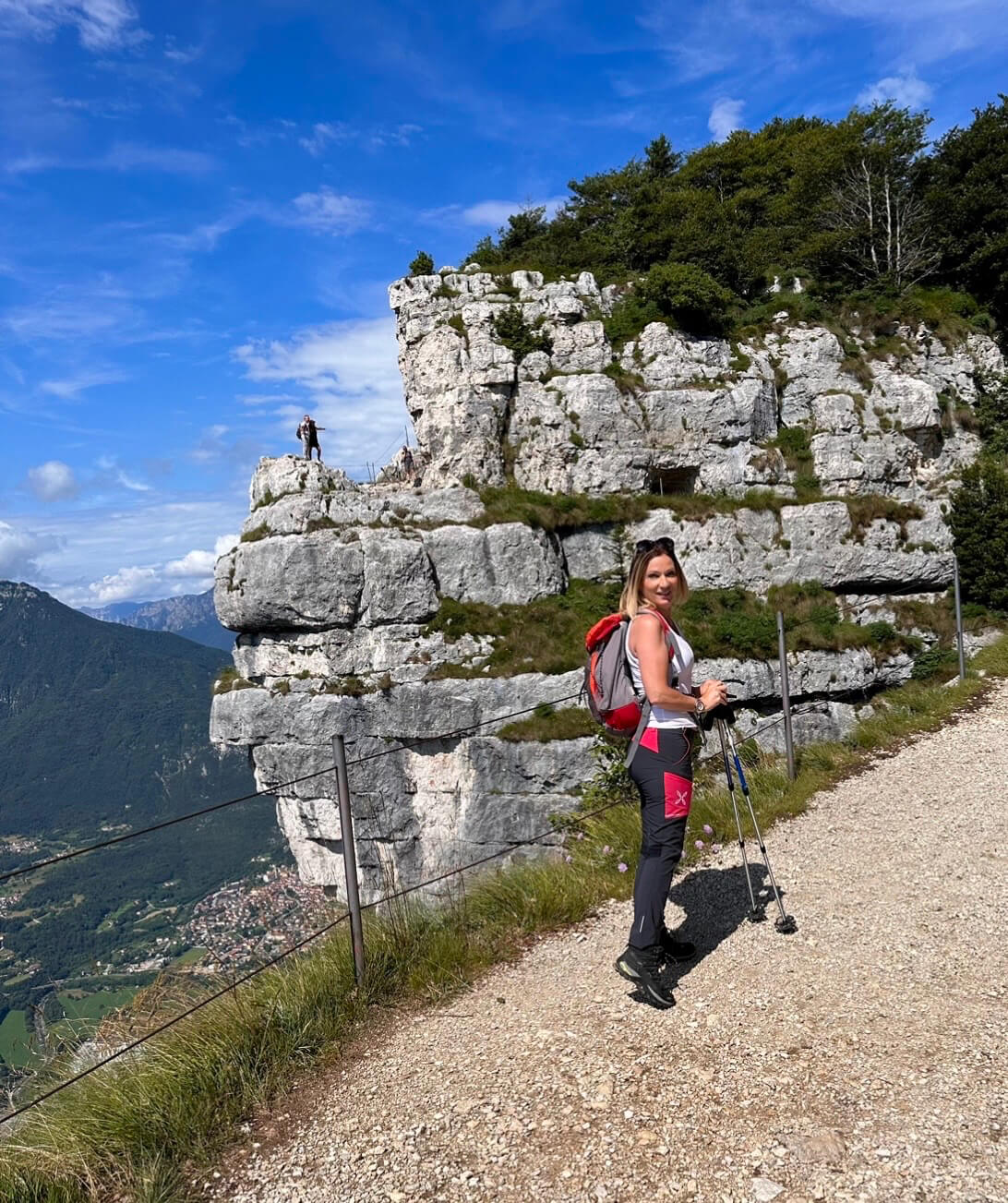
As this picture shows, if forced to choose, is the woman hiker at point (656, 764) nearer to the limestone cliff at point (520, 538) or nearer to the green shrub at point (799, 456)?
the limestone cliff at point (520, 538)

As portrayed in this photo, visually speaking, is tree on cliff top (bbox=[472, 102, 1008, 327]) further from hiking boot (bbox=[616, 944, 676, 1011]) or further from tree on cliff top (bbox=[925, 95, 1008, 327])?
hiking boot (bbox=[616, 944, 676, 1011])

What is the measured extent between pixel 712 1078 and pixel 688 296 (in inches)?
929

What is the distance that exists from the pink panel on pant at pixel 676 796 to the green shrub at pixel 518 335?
21055 mm

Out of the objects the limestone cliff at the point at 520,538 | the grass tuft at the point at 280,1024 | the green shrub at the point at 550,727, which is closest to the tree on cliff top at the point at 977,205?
the limestone cliff at the point at 520,538

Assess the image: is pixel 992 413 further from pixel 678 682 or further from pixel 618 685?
pixel 618 685

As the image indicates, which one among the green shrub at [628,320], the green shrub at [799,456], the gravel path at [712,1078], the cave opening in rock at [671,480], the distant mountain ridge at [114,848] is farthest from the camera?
the distant mountain ridge at [114,848]

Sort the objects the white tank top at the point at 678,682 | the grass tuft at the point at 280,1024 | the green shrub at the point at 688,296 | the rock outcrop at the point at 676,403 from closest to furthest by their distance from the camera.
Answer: the grass tuft at the point at 280,1024 < the white tank top at the point at 678,682 < the rock outcrop at the point at 676,403 < the green shrub at the point at 688,296

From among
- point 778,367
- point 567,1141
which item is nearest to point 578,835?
point 567,1141

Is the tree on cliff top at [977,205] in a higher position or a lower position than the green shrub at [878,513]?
higher

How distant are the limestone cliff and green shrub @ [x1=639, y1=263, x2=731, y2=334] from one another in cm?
91

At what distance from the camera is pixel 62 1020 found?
4820 millimetres

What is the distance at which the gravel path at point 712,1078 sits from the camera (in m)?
3.01

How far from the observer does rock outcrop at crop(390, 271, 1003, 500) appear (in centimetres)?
2212

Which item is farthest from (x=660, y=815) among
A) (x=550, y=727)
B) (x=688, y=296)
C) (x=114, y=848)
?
(x=114, y=848)
